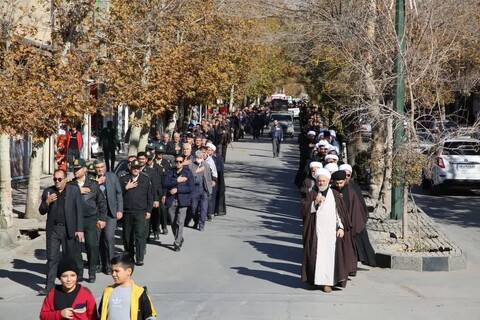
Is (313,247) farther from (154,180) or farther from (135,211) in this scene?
(154,180)

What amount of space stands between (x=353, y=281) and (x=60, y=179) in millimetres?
4188

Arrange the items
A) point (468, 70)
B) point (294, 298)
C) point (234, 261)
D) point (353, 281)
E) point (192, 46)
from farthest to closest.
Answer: point (468, 70)
point (192, 46)
point (234, 261)
point (353, 281)
point (294, 298)

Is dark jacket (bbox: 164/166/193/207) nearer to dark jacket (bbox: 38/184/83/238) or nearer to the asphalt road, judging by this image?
the asphalt road

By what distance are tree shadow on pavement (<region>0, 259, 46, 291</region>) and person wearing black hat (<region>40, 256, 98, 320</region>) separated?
18.9 ft

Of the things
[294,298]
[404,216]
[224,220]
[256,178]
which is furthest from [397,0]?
[256,178]

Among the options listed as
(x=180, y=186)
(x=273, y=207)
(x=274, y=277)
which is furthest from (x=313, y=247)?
(x=273, y=207)

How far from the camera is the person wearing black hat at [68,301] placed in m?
6.80

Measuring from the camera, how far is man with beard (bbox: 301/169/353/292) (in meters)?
11.8

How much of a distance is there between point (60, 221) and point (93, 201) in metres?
0.99

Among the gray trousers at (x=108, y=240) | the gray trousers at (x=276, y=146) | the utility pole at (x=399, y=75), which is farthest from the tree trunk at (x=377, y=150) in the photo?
the gray trousers at (x=276, y=146)

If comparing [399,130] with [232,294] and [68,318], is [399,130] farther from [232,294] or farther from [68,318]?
[68,318]

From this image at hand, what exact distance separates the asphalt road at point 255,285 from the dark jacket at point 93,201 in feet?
3.12

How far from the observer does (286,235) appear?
696 inches

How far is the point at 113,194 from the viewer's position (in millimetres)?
13531
